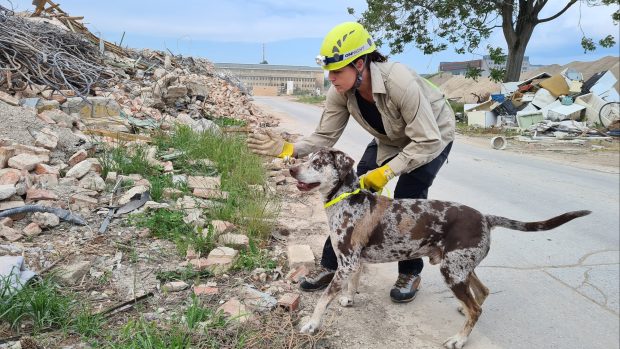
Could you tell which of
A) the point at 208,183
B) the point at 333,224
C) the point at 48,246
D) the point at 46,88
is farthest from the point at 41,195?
the point at 46,88

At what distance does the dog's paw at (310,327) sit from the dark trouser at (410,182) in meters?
0.83

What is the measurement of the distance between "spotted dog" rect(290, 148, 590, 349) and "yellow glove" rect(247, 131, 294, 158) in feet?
1.42

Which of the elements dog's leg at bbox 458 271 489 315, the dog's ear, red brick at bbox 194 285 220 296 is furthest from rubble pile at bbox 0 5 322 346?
dog's leg at bbox 458 271 489 315

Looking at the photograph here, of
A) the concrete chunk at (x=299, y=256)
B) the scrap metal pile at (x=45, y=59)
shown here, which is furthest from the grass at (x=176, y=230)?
the scrap metal pile at (x=45, y=59)

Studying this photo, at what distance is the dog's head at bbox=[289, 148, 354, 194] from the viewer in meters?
3.40

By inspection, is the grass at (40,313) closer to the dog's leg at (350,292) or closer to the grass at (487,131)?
the dog's leg at (350,292)

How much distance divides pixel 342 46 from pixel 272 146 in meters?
1.10

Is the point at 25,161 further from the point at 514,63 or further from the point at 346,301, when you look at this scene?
the point at 514,63

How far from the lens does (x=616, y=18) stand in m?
18.7

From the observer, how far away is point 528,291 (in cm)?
426

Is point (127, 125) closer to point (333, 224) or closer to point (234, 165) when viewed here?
point (234, 165)

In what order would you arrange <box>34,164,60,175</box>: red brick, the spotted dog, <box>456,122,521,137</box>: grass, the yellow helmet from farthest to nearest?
<box>456,122,521,137</box>: grass < <box>34,164,60,175</box>: red brick < the spotted dog < the yellow helmet

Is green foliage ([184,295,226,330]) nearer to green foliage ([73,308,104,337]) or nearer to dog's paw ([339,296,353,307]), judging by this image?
green foliage ([73,308,104,337])

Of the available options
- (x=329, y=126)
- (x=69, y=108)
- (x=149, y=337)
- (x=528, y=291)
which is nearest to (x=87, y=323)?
(x=149, y=337)
